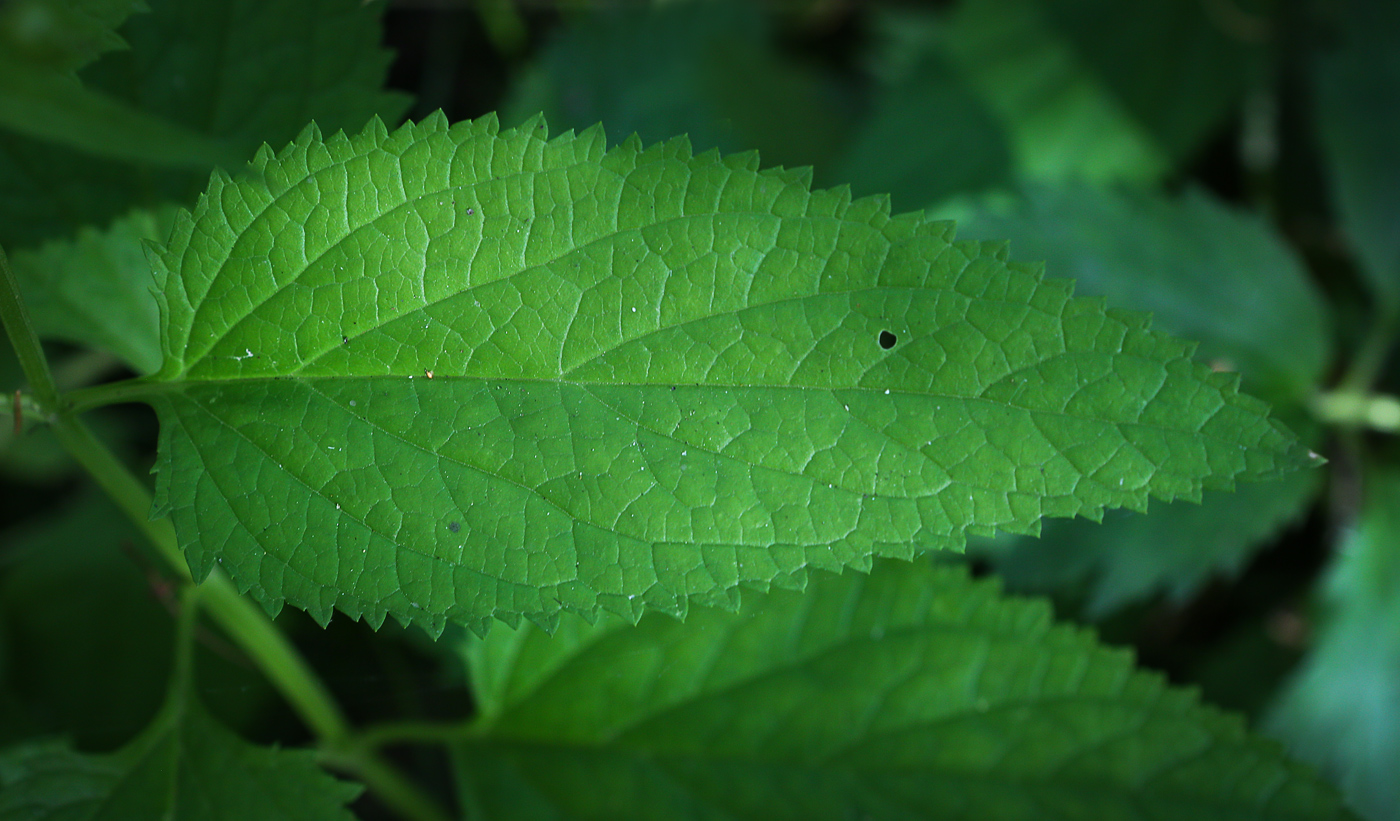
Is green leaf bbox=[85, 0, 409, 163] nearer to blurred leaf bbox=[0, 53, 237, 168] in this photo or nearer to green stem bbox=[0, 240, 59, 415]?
green stem bbox=[0, 240, 59, 415]

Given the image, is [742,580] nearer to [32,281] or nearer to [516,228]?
[516,228]

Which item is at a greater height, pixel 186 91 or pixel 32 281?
pixel 186 91

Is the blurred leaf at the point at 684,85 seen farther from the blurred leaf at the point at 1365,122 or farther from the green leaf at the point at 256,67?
the blurred leaf at the point at 1365,122

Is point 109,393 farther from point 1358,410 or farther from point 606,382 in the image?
point 1358,410

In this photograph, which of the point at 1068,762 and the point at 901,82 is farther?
the point at 901,82

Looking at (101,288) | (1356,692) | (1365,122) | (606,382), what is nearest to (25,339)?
(101,288)

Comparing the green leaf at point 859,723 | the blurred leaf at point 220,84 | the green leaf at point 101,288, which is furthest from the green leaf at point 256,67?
the green leaf at point 859,723

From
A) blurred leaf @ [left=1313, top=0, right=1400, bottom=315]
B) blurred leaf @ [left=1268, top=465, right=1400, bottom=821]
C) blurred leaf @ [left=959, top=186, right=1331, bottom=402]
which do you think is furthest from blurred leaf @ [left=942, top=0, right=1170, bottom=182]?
blurred leaf @ [left=1268, top=465, right=1400, bottom=821]

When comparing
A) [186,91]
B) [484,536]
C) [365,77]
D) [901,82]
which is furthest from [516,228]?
[901,82]
